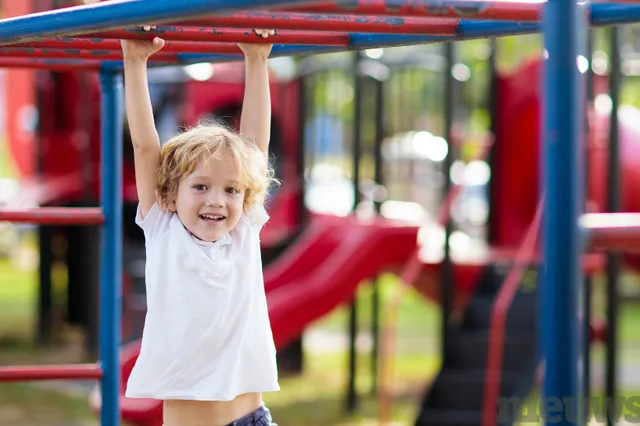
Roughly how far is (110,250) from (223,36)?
0.75m

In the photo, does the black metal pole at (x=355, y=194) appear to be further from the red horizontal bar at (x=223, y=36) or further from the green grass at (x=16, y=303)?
the red horizontal bar at (x=223, y=36)

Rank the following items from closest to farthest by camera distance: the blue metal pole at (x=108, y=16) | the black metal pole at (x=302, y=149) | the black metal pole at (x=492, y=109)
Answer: the blue metal pole at (x=108, y=16), the black metal pole at (x=492, y=109), the black metal pole at (x=302, y=149)

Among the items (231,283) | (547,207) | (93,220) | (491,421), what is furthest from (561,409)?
(491,421)

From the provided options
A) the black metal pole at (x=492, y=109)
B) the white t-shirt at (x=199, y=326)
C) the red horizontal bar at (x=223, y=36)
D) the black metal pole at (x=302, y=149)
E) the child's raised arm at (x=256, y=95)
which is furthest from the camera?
the black metal pole at (x=302, y=149)

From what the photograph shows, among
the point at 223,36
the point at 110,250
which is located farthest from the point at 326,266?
the point at 223,36

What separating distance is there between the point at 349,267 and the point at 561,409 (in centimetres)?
362

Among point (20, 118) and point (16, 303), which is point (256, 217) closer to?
point (20, 118)

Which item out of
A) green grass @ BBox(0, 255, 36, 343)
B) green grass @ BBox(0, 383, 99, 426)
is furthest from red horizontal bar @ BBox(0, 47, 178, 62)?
green grass @ BBox(0, 255, 36, 343)

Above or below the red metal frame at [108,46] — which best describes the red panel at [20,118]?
above

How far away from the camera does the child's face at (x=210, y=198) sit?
67.7 inches

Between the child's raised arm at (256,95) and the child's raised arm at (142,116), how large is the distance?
0.20 meters

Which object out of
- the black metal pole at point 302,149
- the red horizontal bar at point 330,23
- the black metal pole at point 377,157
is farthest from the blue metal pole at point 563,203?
the black metal pole at point 302,149

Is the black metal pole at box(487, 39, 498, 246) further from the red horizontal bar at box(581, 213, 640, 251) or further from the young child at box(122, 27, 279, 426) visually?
the red horizontal bar at box(581, 213, 640, 251)

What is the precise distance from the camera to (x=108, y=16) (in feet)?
4.39
